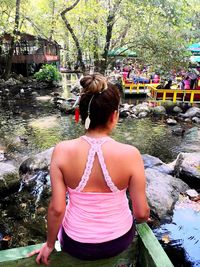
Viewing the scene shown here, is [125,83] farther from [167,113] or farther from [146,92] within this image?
[167,113]

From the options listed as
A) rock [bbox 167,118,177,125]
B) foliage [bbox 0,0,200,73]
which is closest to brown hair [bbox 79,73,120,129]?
rock [bbox 167,118,177,125]

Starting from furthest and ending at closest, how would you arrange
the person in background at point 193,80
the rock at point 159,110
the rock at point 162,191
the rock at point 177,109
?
the person in background at point 193,80 → the rock at point 177,109 → the rock at point 159,110 → the rock at point 162,191

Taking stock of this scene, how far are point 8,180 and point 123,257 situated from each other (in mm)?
4758

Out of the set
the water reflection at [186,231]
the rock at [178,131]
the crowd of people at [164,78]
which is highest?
the crowd of people at [164,78]

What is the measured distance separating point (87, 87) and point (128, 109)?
524 inches

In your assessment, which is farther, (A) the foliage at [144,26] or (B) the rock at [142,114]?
(B) the rock at [142,114]

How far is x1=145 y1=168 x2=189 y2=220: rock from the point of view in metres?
5.35

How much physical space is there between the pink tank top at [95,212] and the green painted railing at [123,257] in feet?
0.57

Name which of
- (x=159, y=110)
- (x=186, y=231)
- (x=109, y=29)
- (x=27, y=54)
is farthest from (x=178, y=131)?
(x=27, y=54)

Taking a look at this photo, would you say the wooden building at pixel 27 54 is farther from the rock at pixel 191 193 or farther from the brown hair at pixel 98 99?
the brown hair at pixel 98 99

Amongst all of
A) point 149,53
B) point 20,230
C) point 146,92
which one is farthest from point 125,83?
point 20,230

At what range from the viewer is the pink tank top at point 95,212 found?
5.45 ft

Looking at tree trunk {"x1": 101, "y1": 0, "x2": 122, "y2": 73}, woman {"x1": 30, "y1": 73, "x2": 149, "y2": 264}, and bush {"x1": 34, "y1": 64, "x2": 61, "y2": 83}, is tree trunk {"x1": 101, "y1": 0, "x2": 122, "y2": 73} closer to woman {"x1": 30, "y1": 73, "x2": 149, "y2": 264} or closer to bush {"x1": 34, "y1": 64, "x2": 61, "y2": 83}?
bush {"x1": 34, "y1": 64, "x2": 61, "y2": 83}

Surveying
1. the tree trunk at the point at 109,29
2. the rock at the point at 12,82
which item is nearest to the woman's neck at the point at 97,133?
the tree trunk at the point at 109,29
